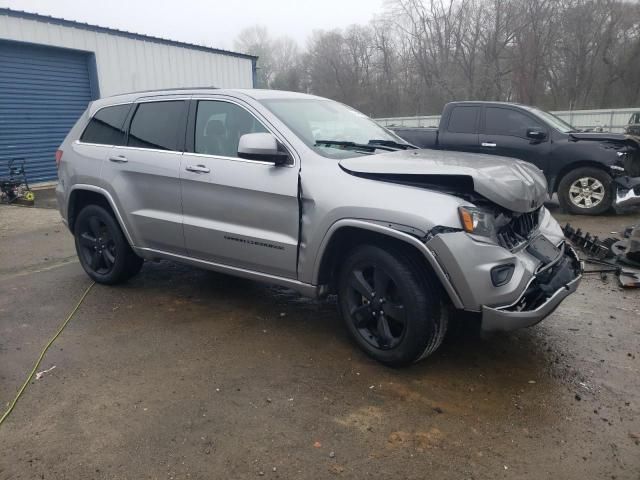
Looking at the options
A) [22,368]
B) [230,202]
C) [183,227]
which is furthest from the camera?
[183,227]

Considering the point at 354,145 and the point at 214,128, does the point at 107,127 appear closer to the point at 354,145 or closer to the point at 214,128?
the point at 214,128

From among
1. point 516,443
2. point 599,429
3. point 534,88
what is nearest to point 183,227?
point 516,443

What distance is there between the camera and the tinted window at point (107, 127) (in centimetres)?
487

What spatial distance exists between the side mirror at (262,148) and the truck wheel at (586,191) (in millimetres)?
6358

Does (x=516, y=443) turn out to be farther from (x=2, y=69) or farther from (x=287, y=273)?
(x=2, y=69)

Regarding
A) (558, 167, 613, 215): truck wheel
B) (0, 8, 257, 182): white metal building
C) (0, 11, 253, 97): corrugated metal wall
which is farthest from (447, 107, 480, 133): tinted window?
(0, 8, 257, 182): white metal building

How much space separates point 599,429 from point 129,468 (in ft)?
7.99

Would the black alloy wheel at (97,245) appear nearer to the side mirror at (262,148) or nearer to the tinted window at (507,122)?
the side mirror at (262,148)

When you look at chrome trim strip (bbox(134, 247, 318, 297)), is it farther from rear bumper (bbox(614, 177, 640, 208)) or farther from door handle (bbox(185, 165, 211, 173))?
rear bumper (bbox(614, 177, 640, 208))

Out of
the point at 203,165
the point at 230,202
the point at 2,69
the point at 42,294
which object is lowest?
the point at 42,294

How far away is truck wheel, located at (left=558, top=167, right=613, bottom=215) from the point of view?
26.7ft

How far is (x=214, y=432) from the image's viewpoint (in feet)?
9.21

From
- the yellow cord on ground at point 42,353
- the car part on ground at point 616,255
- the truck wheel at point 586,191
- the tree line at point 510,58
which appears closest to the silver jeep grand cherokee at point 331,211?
the yellow cord on ground at point 42,353

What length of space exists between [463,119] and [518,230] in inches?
244
